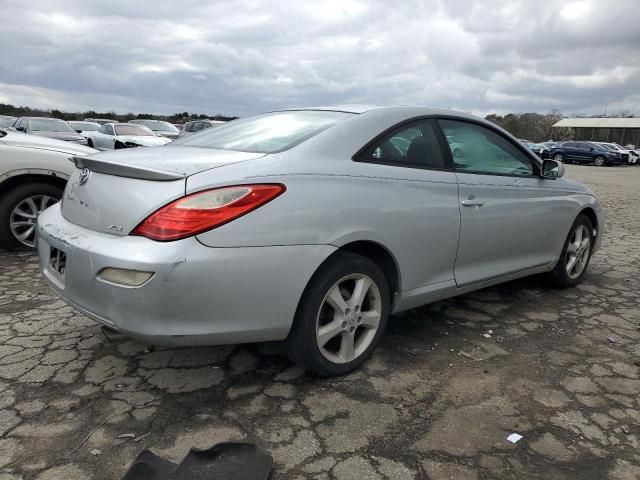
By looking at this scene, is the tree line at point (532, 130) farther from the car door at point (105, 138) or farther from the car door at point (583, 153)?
the car door at point (105, 138)

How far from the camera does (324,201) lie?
2479mm

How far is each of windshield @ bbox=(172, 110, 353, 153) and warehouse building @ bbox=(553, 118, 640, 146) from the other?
64215 mm

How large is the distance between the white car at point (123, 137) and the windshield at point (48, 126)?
1276 mm

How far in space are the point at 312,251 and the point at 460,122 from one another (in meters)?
1.73

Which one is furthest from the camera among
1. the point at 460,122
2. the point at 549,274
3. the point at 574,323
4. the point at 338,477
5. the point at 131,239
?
the point at 549,274

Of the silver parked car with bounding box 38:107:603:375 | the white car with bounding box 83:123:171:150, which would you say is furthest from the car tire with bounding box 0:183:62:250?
the white car with bounding box 83:123:171:150

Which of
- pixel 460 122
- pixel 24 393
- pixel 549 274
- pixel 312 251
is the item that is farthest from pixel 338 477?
pixel 549 274

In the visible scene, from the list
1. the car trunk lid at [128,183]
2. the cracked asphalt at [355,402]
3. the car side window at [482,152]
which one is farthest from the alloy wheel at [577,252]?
the car trunk lid at [128,183]

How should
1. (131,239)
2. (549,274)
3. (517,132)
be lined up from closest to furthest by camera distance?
1. (131,239)
2. (549,274)
3. (517,132)

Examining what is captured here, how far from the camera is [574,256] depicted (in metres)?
4.52

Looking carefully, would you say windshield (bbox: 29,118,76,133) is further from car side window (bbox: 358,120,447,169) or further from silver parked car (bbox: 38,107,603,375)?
car side window (bbox: 358,120,447,169)

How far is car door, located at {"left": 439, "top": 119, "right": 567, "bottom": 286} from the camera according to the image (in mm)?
3320

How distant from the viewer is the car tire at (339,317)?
252 centimetres

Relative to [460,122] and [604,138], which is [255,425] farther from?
[604,138]
